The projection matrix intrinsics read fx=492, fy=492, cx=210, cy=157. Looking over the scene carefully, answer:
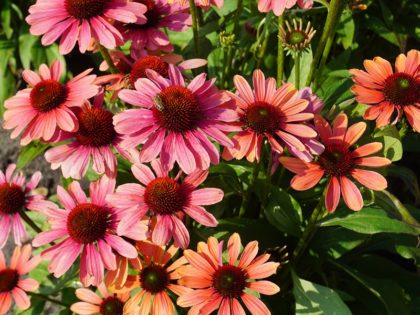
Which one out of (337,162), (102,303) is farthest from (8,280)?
(337,162)

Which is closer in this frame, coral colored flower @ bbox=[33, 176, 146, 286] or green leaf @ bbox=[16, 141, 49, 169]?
coral colored flower @ bbox=[33, 176, 146, 286]

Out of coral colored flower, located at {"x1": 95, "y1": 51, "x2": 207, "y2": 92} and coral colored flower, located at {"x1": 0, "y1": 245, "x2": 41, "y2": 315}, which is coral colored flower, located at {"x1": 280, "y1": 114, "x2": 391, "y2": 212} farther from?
coral colored flower, located at {"x1": 0, "y1": 245, "x2": 41, "y2": 315}

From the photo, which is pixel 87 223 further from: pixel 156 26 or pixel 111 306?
pixel 156 26

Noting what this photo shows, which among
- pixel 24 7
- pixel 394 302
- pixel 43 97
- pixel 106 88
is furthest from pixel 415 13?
pixel 24 7

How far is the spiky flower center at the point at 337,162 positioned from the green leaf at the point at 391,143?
15 cm

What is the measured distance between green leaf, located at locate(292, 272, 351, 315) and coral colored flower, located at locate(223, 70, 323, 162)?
0.40 m

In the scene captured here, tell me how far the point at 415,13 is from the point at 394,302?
153 cm

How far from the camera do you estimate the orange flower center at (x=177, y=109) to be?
1080 mm

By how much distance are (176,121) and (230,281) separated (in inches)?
15.0

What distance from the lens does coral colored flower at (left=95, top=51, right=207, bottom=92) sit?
4.19 ft

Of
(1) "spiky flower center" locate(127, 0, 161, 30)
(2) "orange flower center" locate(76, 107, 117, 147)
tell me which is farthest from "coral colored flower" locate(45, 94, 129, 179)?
(1) "spiky flower center" locate(127, 0, 161, 30)

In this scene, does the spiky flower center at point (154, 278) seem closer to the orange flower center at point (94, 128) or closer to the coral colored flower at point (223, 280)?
the coral colored flower at point (223, 280)

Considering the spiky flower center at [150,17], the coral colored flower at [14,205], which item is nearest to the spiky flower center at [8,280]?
the coral colored flower at [14,205]

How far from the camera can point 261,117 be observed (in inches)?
44.8
